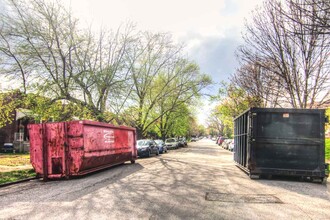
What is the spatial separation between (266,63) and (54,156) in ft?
42.8

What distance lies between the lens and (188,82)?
3441 centimetres

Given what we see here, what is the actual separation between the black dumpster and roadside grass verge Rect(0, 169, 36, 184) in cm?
913

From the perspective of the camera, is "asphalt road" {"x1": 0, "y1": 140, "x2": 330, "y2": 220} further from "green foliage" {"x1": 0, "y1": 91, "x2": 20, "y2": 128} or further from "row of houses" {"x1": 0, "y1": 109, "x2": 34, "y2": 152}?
"row of houses" {"x1": 0, "y1": 109, "x2": 34, "y2": 152}

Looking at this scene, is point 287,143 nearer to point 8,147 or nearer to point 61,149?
point 61,149

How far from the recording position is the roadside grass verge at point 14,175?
10713 mm

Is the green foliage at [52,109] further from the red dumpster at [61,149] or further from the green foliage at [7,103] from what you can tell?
the red dumpster at [61,149]

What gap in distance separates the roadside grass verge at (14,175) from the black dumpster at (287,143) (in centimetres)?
913

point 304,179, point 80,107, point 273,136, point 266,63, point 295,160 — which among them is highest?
point 266,63

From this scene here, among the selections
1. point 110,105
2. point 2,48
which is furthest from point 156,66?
point 2,48

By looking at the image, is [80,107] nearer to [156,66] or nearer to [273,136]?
[273,136]

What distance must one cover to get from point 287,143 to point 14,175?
36.5 ft

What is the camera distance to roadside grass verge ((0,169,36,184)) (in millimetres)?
10713

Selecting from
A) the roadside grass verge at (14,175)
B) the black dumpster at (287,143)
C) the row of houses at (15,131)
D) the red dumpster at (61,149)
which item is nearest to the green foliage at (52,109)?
the roadside grass verge at (14,175)

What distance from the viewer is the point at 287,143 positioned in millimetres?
10906
